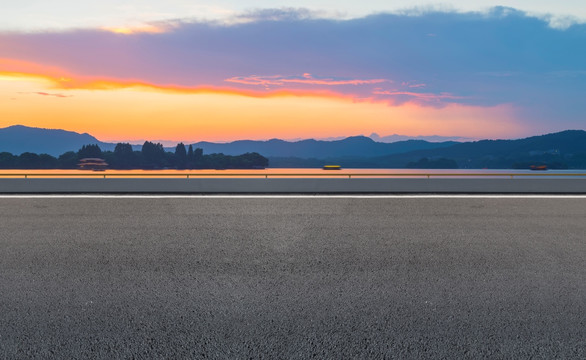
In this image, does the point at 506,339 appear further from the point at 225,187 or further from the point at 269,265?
the point at 225,187

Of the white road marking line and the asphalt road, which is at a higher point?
the white road marking line

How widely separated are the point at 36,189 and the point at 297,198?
909 centimetres

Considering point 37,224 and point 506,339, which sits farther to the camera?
point 37,224

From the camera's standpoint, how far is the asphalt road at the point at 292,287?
466 centimetres

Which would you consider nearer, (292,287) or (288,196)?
(292,287)

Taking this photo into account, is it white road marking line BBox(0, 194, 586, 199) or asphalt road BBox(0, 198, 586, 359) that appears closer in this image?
asphalt road BBox(0, 198, 586, 359)

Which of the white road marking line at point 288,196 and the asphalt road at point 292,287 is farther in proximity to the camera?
the white road marking line at point 288,196

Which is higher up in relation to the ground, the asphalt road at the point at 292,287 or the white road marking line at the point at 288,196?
the white road marking line at the point at 288,196

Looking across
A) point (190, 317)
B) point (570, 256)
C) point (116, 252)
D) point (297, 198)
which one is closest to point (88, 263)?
point (116, 252)

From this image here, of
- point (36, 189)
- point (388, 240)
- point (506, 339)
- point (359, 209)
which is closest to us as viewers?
point (506, 339)

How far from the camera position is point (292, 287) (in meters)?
6.42

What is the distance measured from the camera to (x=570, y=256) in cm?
824

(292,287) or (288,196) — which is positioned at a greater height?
(288,196)

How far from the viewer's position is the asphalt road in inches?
184
